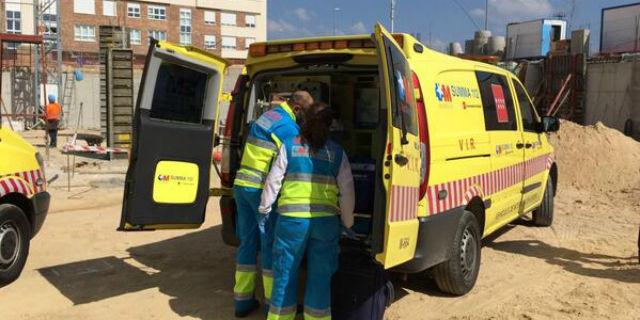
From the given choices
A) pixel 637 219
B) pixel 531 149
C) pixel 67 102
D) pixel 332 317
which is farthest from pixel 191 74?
pixel 67 102

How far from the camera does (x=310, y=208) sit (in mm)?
3887

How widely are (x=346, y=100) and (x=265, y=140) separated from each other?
5.91 ft

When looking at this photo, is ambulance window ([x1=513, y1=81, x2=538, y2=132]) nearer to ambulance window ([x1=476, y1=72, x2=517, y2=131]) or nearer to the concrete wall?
ambulance window ([x1=476, y1=72, x2=517, y2=131])

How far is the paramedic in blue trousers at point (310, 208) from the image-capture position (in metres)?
3.90

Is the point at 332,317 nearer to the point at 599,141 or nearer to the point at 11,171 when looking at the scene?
the point at 11,171

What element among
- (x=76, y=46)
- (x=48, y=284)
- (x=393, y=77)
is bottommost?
(x=48, y=284)

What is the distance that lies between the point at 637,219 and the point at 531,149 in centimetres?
334

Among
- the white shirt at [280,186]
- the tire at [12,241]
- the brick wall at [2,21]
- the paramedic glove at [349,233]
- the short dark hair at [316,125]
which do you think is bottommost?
the tire at [12,241]

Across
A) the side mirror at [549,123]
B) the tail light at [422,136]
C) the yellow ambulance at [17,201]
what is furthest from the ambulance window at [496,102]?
the yellow ambulance at [17,201]

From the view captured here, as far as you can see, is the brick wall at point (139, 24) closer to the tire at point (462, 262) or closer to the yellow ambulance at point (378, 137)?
the yellow ambulance at point (378, 137)

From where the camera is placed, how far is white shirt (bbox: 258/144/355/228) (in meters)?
3.97

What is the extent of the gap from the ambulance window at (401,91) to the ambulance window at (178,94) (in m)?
2.02

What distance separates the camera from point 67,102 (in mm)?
30859

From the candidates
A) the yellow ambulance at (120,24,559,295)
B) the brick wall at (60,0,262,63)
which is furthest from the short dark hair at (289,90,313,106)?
the brick wall at (60,0,262,63)
